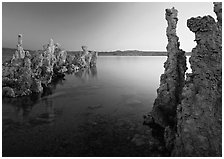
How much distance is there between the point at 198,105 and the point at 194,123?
188 centimetres

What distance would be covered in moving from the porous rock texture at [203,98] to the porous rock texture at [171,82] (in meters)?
6.02

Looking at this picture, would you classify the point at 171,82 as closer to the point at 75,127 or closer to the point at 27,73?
the point at 75,127

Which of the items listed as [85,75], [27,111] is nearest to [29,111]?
[27,111]

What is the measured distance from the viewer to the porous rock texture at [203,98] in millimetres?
17453

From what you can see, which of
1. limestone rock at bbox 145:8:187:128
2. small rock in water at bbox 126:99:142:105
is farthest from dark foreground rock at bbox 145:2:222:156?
small rock in water at bbox 126:99:142:105

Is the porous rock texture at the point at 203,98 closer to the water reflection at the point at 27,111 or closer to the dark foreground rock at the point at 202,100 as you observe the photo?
the dark foreground rock at the point at 202,100

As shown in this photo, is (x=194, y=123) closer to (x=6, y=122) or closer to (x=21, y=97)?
(x=6, y=122)

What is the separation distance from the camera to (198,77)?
19.9 meters

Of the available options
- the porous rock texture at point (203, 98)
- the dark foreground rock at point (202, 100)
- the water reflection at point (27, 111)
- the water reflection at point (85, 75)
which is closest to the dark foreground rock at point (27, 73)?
the water reflection at point (27, 111)

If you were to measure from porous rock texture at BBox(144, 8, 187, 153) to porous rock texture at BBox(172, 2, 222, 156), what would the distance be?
19.7ft

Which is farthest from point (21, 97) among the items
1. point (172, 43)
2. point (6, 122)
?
point (172, 43)

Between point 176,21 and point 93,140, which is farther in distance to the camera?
point 176,21

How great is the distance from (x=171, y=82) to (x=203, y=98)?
8492 millimetres

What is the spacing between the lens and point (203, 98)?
18.8m
